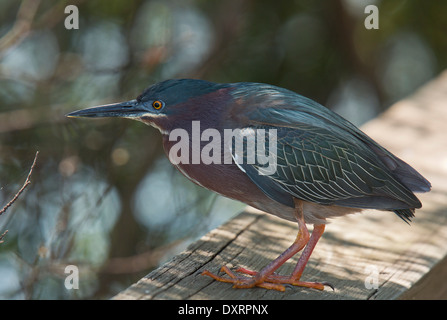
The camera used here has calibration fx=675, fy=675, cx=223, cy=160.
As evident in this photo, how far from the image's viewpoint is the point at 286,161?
3342mm

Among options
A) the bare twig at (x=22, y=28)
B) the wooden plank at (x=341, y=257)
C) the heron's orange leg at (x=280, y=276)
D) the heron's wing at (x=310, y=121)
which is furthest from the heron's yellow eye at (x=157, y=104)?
the bare twig at (x=22, y=28)

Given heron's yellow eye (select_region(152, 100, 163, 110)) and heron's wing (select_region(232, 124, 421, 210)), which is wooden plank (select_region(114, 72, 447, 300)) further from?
heron's yellow eye (select_region(152, 100, 163, 110))

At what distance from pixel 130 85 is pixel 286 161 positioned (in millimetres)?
2980

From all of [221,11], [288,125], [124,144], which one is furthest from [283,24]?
[288,125]

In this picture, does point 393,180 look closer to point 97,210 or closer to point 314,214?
point 314,214

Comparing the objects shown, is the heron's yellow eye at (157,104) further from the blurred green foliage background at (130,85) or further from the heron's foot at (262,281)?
the blurred green foliage background at (130,85)

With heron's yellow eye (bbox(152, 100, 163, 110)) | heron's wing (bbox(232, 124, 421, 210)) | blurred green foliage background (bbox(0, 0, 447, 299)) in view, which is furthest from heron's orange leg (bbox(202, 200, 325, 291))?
blurred green foliage background (bbox(0, 0, 447, 299))

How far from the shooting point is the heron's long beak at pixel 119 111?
139 inches

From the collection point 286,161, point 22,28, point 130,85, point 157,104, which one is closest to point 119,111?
point 157,104

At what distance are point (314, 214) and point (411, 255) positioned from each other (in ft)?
1.72

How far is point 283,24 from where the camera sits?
7266 millimetres

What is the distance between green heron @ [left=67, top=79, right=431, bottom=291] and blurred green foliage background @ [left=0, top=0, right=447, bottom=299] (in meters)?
1.70

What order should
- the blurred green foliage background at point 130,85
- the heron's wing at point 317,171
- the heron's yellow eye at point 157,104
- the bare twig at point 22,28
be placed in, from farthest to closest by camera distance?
the blurred green foliage background at point 130,85, the bare twig at point 22,28, the heron's yellow eye at point 157,104, the heron's wing at point 317,171

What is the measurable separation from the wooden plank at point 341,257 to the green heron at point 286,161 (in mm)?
152
